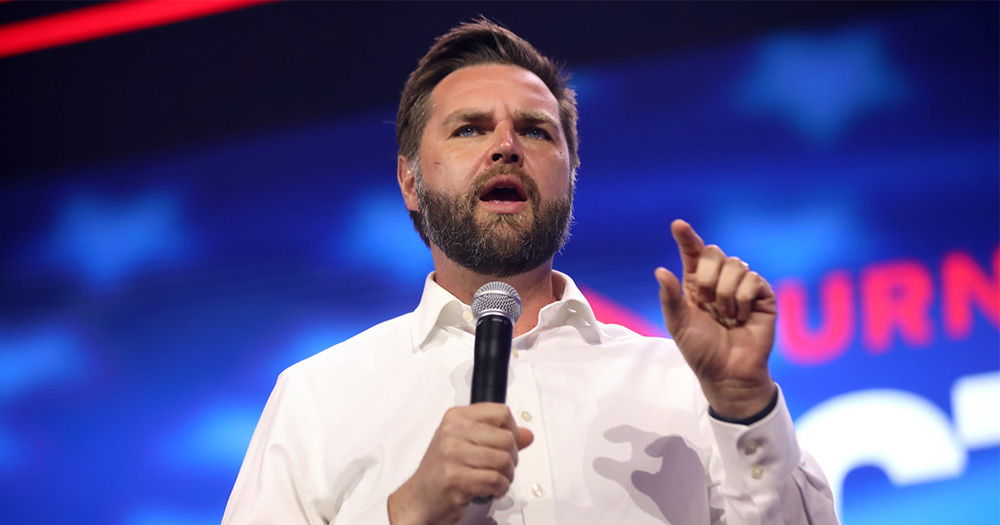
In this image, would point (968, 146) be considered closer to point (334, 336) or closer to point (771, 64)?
point (771, 64)

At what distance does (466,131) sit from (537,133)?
0.52 ft

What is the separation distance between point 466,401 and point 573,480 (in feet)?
0.84

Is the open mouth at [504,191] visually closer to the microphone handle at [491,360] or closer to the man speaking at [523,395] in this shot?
the man speaking at [523,395]

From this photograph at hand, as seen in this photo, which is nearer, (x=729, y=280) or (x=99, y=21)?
(x=729, y=280)

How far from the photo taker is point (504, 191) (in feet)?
6.10

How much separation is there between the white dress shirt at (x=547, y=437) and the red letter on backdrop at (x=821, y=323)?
764 mm

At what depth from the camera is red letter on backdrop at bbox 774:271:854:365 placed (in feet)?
8.00

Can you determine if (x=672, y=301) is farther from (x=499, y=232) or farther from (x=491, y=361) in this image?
(x=499, y=232)

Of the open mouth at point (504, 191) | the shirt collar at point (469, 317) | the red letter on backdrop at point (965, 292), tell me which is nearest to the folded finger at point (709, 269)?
the shirt collar at point (469, 317)

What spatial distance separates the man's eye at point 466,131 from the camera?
6.37 feet

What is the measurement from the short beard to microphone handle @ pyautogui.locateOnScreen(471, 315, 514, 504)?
53 cm

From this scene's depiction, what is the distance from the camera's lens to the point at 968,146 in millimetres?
2551

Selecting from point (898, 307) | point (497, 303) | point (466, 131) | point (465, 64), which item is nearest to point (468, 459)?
point (497, 303)

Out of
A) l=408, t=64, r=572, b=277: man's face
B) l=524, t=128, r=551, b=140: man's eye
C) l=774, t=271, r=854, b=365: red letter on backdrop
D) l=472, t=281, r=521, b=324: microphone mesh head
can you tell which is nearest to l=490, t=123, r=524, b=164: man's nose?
l=408, t=64, r=572, b=277: man's face
